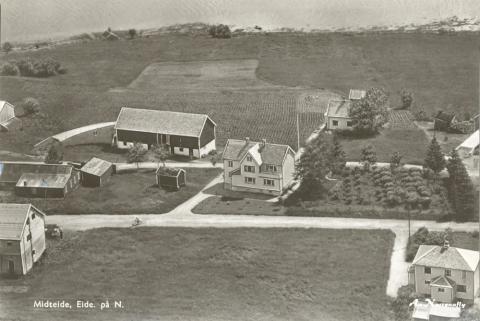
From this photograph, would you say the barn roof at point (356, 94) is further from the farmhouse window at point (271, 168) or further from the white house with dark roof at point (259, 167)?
the farmhouse window at point (271, 168)

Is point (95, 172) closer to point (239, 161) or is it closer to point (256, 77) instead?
point (239, 161)

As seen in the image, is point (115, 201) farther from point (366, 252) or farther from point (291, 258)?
point (366, 252)

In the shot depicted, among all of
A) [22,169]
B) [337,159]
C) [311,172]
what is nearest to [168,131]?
[22,169]

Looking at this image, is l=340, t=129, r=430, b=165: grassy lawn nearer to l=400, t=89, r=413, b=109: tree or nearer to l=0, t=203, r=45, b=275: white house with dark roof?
l=400, t=89, r=413, b=109: tree

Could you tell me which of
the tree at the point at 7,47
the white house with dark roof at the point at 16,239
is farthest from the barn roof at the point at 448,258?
the tree at the point at 7,47

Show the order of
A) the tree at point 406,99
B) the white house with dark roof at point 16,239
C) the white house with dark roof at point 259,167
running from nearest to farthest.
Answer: the white house with dark roof at point 16,239 < the white house with dark roof at point 259,167 < the tree at point 406,99

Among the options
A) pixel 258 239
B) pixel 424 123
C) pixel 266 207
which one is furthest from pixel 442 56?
pixel 258 239
